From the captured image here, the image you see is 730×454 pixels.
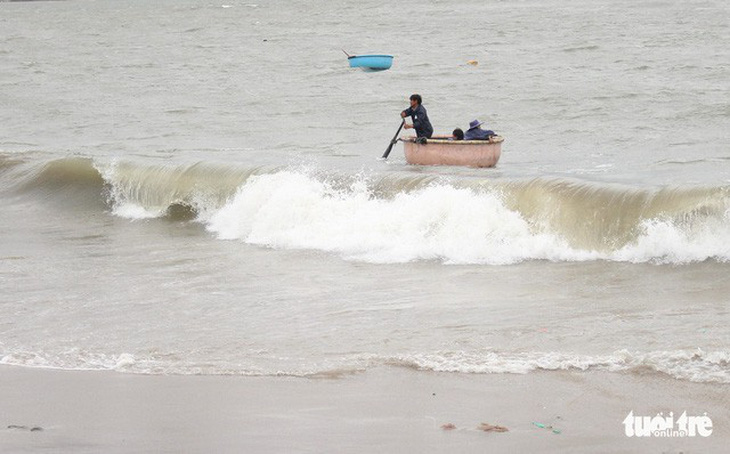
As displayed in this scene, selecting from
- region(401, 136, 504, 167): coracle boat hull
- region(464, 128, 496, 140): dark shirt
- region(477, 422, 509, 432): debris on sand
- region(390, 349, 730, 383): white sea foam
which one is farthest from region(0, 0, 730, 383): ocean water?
region(477, 422, 509, 432): debris on sand

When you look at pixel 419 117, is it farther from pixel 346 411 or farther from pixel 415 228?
pixel 346 411

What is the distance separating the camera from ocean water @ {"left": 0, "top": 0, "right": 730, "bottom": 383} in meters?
10.6

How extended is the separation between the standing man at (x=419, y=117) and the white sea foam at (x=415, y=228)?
2654mm

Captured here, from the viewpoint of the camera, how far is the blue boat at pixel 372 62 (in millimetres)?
37719

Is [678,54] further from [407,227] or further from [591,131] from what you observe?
[407,227]

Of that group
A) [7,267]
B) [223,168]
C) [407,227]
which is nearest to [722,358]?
[407,227]

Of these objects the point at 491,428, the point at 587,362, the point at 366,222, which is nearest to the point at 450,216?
the point at 366,222

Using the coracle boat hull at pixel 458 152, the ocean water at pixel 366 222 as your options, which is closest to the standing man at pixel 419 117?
the coracle boat hull at pixel 458 152

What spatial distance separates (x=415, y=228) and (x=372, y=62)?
22.2 metres

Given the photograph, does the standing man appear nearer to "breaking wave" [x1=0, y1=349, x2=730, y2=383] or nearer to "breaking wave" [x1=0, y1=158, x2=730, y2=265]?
"breaking wave" [x1=0, y1=158, x2=730, y2=265]

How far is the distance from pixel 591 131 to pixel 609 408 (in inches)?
731

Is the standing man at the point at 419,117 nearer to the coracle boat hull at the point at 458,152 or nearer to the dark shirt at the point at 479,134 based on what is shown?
the coracle boat hull at the point at 458,152

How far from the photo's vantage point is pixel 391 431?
7930mm

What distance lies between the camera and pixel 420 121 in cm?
2069
